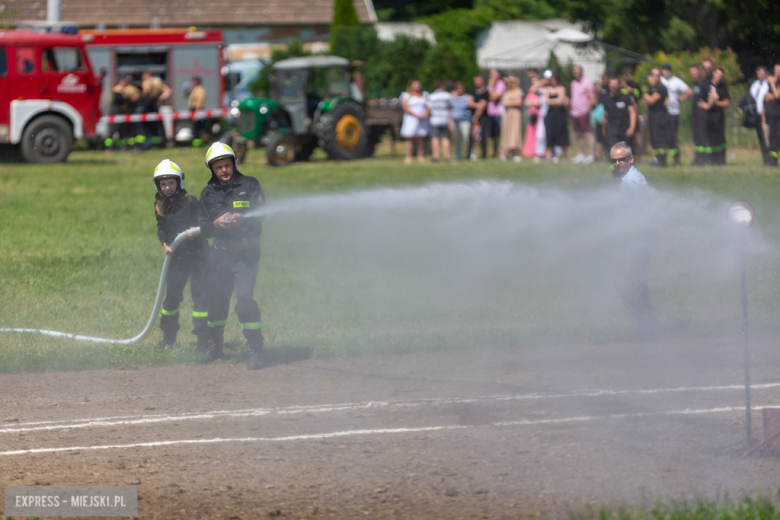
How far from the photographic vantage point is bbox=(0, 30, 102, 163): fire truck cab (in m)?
21.8

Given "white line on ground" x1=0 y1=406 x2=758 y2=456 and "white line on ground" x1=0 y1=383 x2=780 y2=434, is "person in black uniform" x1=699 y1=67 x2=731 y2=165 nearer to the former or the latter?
"white line on ground" x1=0 y1=383 x2=780 y2=434

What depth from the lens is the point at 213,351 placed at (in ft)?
27.7

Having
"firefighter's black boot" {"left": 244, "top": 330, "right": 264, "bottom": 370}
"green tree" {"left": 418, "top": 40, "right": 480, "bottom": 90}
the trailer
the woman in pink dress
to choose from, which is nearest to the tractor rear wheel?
the woman in pink dress

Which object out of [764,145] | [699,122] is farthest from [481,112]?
[764,145]

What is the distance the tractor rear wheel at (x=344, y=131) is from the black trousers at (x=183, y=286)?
14.3 meters

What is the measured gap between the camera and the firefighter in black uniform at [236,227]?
7.88 metres

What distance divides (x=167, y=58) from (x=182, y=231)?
21.3 metres

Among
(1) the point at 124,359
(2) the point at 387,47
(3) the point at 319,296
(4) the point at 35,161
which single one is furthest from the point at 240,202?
(2) the point at 387,47

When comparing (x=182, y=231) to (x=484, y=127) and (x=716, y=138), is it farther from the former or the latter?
(x=484, y=127)

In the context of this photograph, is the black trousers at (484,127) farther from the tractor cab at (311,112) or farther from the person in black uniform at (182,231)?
the person in black uniform at (182,231)

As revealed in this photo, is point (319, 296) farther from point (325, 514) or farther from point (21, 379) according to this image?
point (325, 514)

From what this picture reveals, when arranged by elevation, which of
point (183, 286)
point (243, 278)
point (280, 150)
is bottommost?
point (183, 286)

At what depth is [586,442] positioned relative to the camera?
5918 mm

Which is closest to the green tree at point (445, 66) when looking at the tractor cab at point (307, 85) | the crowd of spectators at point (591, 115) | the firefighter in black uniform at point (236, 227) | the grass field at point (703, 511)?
the crowd of spectators at point (591, 115)
